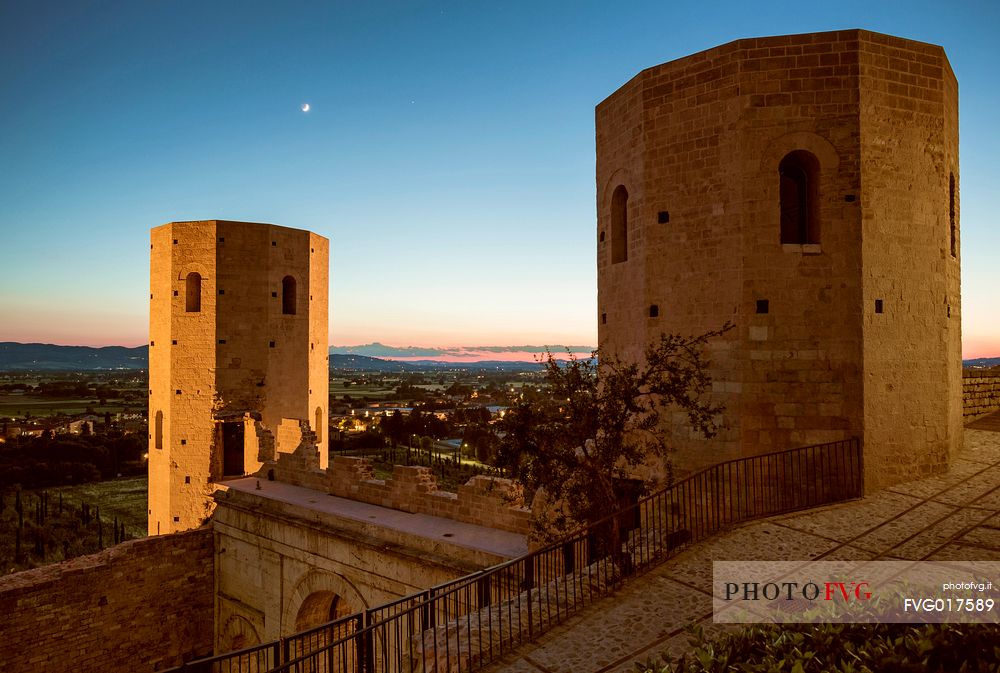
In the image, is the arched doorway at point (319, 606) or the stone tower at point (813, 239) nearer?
the stone tower at point (813, 239)

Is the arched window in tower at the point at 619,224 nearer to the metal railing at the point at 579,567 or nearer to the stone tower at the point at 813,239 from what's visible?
the stone tower at the point at 813,239

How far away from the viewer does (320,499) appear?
45.4ft

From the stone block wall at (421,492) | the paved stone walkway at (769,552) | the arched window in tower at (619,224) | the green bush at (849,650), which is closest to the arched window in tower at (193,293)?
the stone block wall at (421,492)

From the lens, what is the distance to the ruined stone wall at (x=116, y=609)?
12266 millimetres

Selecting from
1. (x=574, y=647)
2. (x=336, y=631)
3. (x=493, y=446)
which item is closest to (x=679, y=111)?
(x=493, y=446)

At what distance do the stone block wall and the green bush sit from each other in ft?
19.3

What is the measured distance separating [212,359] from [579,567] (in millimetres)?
14536

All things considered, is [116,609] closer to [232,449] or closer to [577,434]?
[232,449]

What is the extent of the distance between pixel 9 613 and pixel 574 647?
40.8 ft

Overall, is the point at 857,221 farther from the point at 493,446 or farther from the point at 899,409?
the point at 493,446

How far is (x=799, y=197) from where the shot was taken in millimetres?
10469

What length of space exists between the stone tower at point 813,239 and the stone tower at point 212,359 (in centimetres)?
1323

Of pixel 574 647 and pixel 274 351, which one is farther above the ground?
pixel 274 351

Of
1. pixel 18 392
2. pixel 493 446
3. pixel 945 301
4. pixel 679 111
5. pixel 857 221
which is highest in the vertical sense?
pixel 679 111
